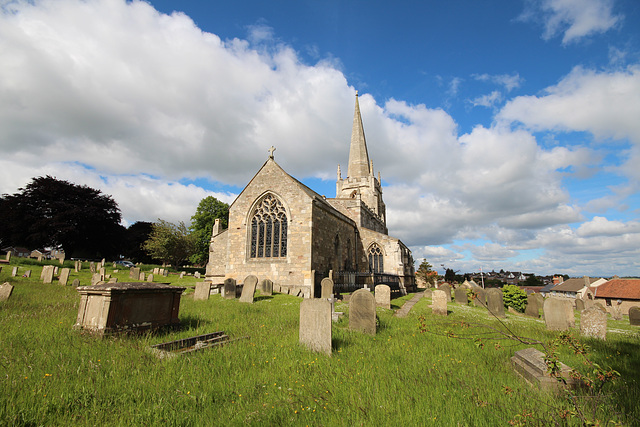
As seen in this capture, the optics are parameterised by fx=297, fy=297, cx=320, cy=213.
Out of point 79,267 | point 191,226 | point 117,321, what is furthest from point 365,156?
point 117,321

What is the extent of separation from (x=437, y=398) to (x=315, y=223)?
49.3 ft

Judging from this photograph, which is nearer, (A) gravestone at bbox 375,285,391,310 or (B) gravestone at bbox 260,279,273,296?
(A) gravestone at bbox 375,285,391,310

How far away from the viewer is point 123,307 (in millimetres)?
6270

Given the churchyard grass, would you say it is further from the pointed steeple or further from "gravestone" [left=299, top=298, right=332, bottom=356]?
the pointed steeple

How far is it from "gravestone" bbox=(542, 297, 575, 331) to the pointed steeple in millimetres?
27769

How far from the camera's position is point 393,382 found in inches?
161

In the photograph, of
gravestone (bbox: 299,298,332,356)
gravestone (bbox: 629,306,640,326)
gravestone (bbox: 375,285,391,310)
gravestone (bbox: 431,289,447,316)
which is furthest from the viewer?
gravestone (bbox: 629,306,640,326)

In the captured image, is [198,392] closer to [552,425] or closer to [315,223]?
[552,425]

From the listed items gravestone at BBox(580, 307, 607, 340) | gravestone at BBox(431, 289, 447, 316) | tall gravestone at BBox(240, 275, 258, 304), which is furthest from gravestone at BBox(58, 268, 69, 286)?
gravestone at BBox(580, 307, 607, 340)

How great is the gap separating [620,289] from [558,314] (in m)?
37.5

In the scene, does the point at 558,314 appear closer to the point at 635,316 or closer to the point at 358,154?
the point at 635,316

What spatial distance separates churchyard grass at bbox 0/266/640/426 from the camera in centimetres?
310

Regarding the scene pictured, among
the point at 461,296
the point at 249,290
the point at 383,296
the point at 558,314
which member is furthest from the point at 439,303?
the point at 249,290

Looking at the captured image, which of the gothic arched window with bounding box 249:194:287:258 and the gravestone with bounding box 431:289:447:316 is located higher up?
the gothic arched window with bounding box 249:194:287:258
